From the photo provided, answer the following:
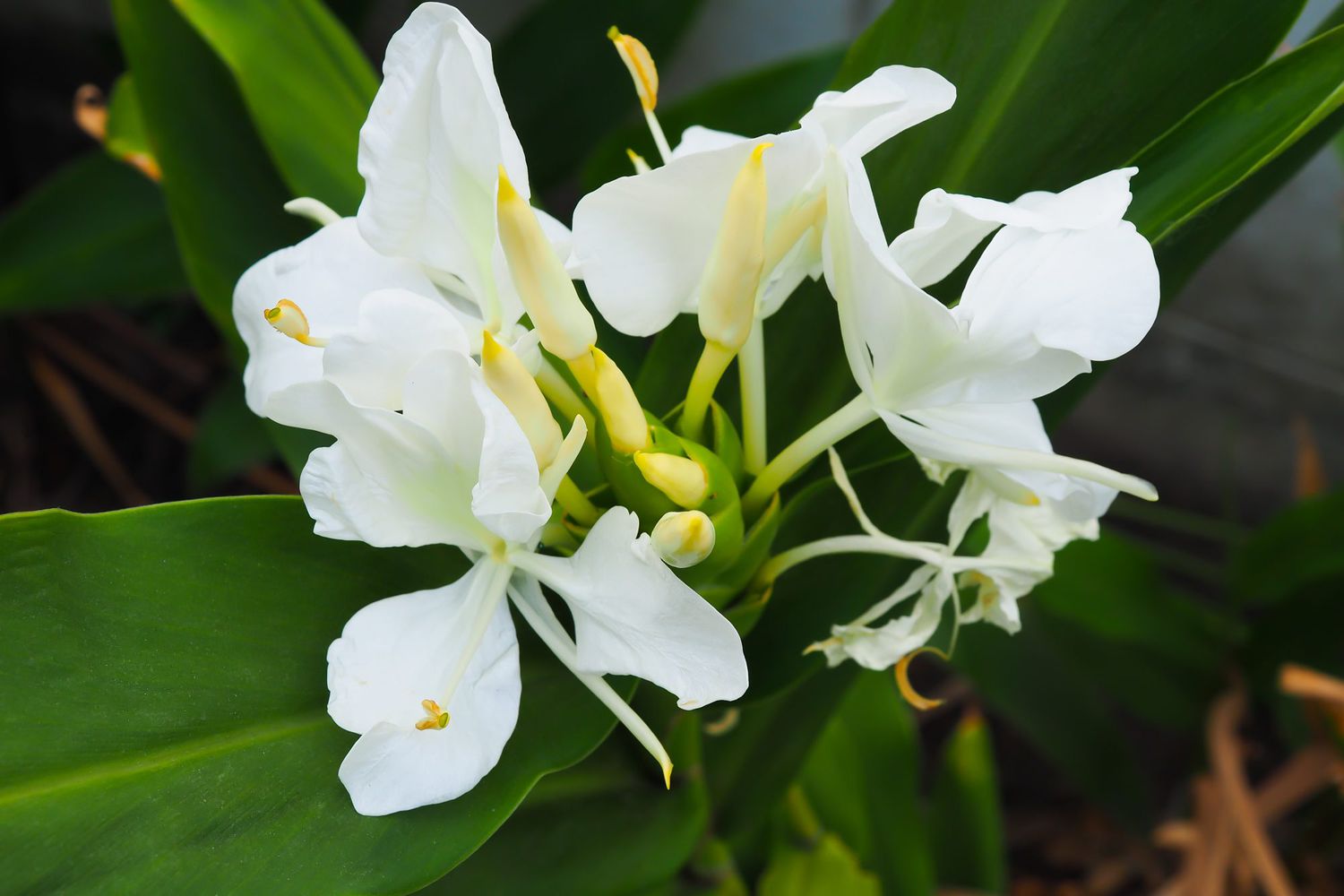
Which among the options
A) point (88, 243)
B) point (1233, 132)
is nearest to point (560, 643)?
point (1233, 132)

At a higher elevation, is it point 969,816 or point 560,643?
point 560,643

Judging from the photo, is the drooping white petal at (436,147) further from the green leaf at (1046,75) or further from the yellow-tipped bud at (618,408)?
the green leaf at (1046,75)

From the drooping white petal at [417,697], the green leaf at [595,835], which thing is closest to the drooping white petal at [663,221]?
the drooping white petal at [417,697]

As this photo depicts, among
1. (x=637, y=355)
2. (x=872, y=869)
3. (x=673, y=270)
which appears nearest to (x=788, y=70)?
(x=637, y=355)

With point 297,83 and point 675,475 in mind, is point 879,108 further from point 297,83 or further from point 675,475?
point 297,83

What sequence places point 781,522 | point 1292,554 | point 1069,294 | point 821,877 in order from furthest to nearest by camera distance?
1. point 1292,554
2. point 821,877
3. point 781,522
4. point 1069,294

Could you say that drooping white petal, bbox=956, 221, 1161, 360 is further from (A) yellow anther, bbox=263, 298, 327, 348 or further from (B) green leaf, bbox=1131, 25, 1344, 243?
(A) yellow anther, bbox=263, 298, 327, 348
